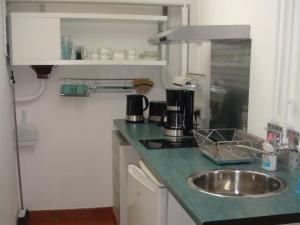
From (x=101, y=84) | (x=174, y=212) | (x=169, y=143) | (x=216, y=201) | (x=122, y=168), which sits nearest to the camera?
(x=216, y=201)

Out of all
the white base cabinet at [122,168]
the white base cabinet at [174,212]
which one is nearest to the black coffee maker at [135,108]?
the white base cabinet at [122,168]

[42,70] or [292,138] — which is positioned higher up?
[42,70]

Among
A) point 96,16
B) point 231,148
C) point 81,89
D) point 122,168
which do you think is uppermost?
point 96,16

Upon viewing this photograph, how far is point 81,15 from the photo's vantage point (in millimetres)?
3045

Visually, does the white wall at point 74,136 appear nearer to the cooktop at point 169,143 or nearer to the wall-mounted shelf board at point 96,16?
the wall-mounted shelf board at point 96,16

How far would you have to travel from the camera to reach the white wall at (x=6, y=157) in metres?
2.61

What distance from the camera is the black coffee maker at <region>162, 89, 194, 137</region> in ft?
8.57

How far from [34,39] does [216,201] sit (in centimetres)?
214

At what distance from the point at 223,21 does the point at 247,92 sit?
0.62m

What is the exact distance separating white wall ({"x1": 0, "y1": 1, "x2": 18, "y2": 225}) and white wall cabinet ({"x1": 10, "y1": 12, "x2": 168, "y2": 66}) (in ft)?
0.66

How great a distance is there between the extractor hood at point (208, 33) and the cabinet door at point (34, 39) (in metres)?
1.13

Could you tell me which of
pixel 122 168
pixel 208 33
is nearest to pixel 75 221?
pixel 122 168

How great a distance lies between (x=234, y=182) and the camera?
191cm

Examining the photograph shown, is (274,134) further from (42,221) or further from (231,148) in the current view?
(42,221)
